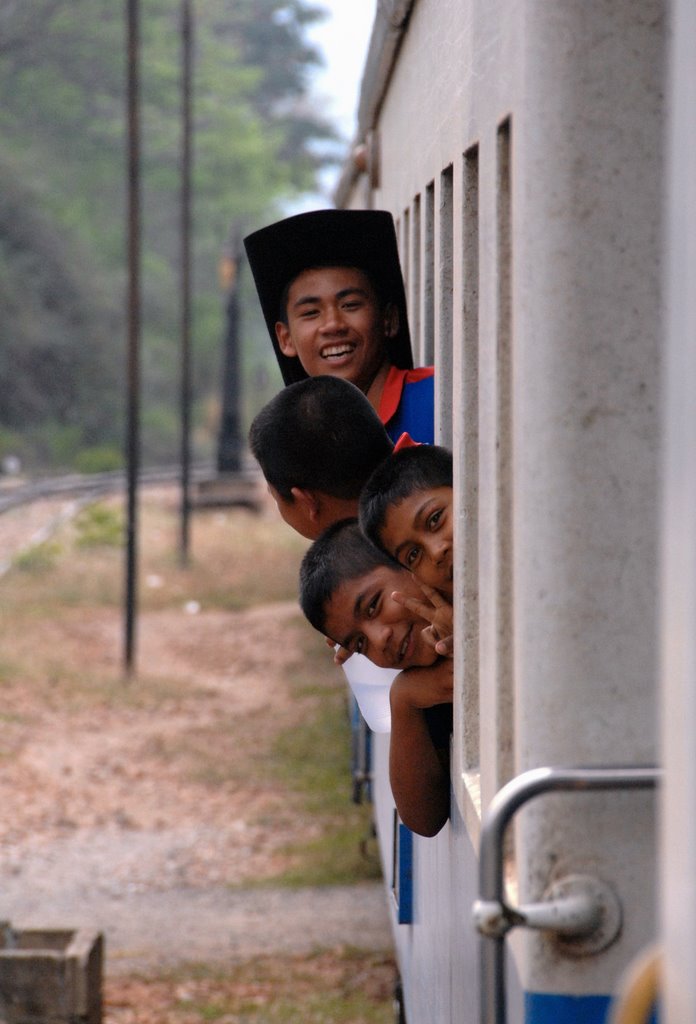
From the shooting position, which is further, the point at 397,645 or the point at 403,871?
the point at 403,871

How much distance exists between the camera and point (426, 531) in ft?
8.33

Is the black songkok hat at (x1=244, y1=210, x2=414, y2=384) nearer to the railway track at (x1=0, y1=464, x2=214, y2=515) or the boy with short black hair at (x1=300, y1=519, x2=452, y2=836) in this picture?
the boy with short black hair at (x1=300, y1=519, x2=452, y2=836)

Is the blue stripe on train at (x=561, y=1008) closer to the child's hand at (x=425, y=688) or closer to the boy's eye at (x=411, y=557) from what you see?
the child's hand at (x=425, y=688)

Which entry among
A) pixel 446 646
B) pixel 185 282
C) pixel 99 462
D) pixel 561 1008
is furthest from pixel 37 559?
pixel 561 1008

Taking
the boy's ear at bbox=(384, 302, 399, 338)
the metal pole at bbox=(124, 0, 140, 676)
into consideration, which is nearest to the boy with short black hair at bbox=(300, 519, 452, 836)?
the boy's ear at bbox=(384, 302, 399, 338)

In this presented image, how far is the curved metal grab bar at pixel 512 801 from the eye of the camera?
5.02ft

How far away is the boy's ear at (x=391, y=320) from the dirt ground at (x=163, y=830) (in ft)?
11.1

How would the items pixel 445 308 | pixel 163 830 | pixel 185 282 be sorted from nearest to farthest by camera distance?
pixel 445 308
pixel 163 830
pixel 185 282

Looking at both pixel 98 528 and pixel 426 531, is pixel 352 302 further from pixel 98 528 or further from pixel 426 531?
pixel 98 528

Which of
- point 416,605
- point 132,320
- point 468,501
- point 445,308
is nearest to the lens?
point 468,501

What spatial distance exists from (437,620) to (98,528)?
18199mm

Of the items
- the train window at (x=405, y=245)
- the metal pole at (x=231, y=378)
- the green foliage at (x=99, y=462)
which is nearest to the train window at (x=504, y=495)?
the train window at (x=405, y=245)

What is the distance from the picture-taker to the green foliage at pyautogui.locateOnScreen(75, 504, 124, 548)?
1952 centimetres

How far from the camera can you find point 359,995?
235 inches
